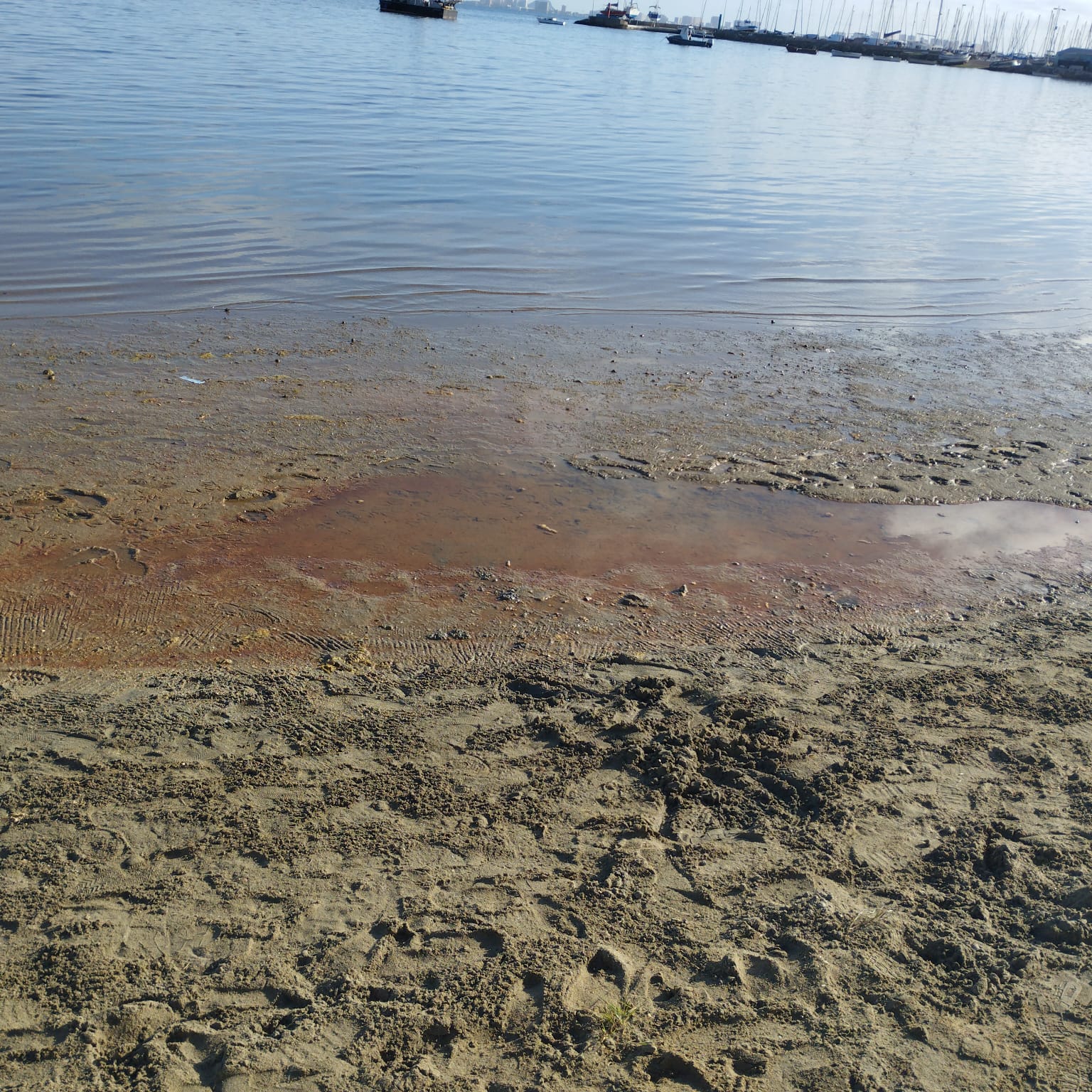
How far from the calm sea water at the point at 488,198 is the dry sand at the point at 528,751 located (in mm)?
4142

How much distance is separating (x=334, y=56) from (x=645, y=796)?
44.3 meters

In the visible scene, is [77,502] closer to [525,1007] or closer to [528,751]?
[528,751]

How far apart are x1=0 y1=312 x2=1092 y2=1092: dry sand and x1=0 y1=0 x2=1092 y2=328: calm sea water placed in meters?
4.14

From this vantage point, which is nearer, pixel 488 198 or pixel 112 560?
pixel 112 560

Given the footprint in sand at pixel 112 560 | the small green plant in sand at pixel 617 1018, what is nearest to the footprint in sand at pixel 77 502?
the footprint in sand at pixel 112 560

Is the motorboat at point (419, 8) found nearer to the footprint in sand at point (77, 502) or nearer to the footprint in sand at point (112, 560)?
the footprint in sand at point (77, 502)

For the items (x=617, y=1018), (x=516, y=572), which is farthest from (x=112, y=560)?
(x=617, y=1018)

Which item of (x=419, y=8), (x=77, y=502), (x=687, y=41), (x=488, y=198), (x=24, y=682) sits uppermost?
(x=687, y=41)

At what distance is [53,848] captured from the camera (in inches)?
113

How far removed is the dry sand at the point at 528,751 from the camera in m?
2.41

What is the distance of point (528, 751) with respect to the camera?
354 cm

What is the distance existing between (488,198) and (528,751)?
45.4 ft

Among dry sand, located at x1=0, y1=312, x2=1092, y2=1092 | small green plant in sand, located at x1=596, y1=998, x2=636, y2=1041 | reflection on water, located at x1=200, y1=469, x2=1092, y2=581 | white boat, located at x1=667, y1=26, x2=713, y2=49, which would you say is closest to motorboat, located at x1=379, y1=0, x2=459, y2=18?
white boat, located at x1=667, y1=26, x2=713, y2=49

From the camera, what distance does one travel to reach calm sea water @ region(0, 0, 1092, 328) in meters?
Answer: 10.8
